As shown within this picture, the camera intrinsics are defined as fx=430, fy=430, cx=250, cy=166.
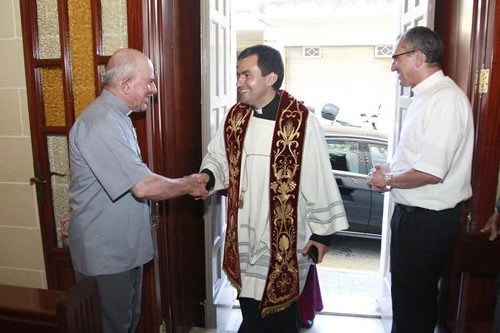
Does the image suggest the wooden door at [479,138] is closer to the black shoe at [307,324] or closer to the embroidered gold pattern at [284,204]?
the embroidered gold pattern at [284,204]

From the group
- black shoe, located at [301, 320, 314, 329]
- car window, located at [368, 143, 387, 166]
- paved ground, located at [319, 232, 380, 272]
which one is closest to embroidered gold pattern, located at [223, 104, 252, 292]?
black shoe, located at [301, 320, 314, 329]

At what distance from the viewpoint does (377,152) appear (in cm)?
428

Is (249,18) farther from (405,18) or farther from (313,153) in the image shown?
(313,153)

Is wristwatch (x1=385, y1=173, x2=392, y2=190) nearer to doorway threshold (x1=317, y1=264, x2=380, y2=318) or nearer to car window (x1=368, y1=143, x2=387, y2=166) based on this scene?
doorway threshold (x1=317, y1=264, x2=380, y2=318)

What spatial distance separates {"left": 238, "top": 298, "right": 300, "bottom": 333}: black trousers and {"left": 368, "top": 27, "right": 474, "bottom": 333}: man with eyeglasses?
0.56m

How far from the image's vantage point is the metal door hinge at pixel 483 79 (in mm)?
1886

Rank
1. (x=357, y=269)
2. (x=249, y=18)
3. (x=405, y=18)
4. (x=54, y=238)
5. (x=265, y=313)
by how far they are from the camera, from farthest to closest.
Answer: (x=249, y=18)
(x=357, y=269)
(x=405, y=18)
(x=54, y=238)
(x=265, y=313)

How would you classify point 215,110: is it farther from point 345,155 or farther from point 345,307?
point 345,155

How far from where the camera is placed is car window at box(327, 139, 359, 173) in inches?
170

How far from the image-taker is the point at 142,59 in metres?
1.75

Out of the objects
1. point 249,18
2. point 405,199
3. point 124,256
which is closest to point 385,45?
point 249,18

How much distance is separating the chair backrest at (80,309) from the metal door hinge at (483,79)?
179cm

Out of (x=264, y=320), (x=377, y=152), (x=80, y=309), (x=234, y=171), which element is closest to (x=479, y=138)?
(x=234, y=171)

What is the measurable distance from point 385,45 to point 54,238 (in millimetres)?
8903
